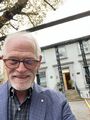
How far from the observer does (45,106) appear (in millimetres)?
1501

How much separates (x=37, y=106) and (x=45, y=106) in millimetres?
50

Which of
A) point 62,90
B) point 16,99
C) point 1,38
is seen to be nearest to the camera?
point 16,99

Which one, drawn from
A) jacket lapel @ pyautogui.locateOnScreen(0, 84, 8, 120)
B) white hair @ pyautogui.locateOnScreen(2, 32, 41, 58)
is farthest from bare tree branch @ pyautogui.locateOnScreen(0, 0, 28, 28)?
jacket lapel @ pyautogui.locateOnScreen(0, 84, 8, 120)

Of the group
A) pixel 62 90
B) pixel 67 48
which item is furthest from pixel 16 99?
pixel 67 48

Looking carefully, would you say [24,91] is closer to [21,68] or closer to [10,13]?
[21,68]

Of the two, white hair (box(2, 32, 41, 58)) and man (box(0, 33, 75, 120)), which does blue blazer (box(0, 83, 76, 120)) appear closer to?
man (box(0, 33, 75, 120))

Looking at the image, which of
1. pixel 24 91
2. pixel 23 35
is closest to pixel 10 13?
pixel 23 35

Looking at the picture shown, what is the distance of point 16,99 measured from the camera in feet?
4.92

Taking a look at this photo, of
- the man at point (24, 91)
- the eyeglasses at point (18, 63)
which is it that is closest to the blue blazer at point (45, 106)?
the man at point (24, 91)

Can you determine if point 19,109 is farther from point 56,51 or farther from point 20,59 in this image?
point 56,51

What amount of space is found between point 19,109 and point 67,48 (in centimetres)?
47

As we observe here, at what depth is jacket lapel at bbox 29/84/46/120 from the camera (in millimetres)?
1448

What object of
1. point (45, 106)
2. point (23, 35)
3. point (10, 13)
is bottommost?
point (45, 106)

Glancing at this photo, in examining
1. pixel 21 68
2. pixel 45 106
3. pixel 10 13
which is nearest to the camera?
pixel 21 68
